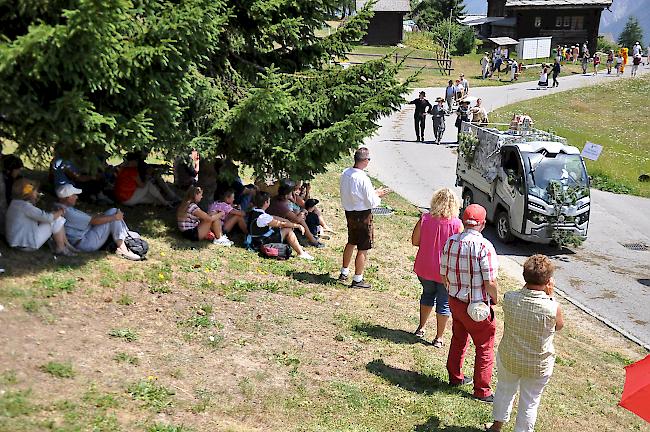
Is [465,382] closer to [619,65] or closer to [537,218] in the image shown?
[537,218]

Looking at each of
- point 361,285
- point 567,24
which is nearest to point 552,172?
point 361,285

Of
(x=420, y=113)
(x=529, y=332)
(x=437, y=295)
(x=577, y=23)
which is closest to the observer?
(x=529, y=332)

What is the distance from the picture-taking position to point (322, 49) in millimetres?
11797

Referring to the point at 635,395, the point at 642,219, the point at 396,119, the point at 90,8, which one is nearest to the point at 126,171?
the point at 90,8

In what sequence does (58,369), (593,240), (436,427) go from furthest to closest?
1. (593,240)
2. (436,427)
3. (58,369)

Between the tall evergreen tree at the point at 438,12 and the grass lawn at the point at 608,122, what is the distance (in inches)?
1400

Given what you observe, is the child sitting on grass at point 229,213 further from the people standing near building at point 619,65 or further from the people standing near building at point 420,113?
the people standing near building at point 619,65

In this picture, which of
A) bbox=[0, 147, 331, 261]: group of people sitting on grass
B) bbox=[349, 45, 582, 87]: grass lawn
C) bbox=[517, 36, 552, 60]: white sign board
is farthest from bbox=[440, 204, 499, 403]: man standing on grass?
bbox=[517, 36, 552, 60]: white sign board

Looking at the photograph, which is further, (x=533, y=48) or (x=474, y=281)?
(x=533, y=48)

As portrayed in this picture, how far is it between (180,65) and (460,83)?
1126 inches

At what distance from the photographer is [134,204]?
37.7ft

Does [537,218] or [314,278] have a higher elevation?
[314,278]

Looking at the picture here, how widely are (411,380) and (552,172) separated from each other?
8.78 metres

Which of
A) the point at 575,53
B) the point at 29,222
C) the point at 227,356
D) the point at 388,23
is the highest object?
the point at 388,23
